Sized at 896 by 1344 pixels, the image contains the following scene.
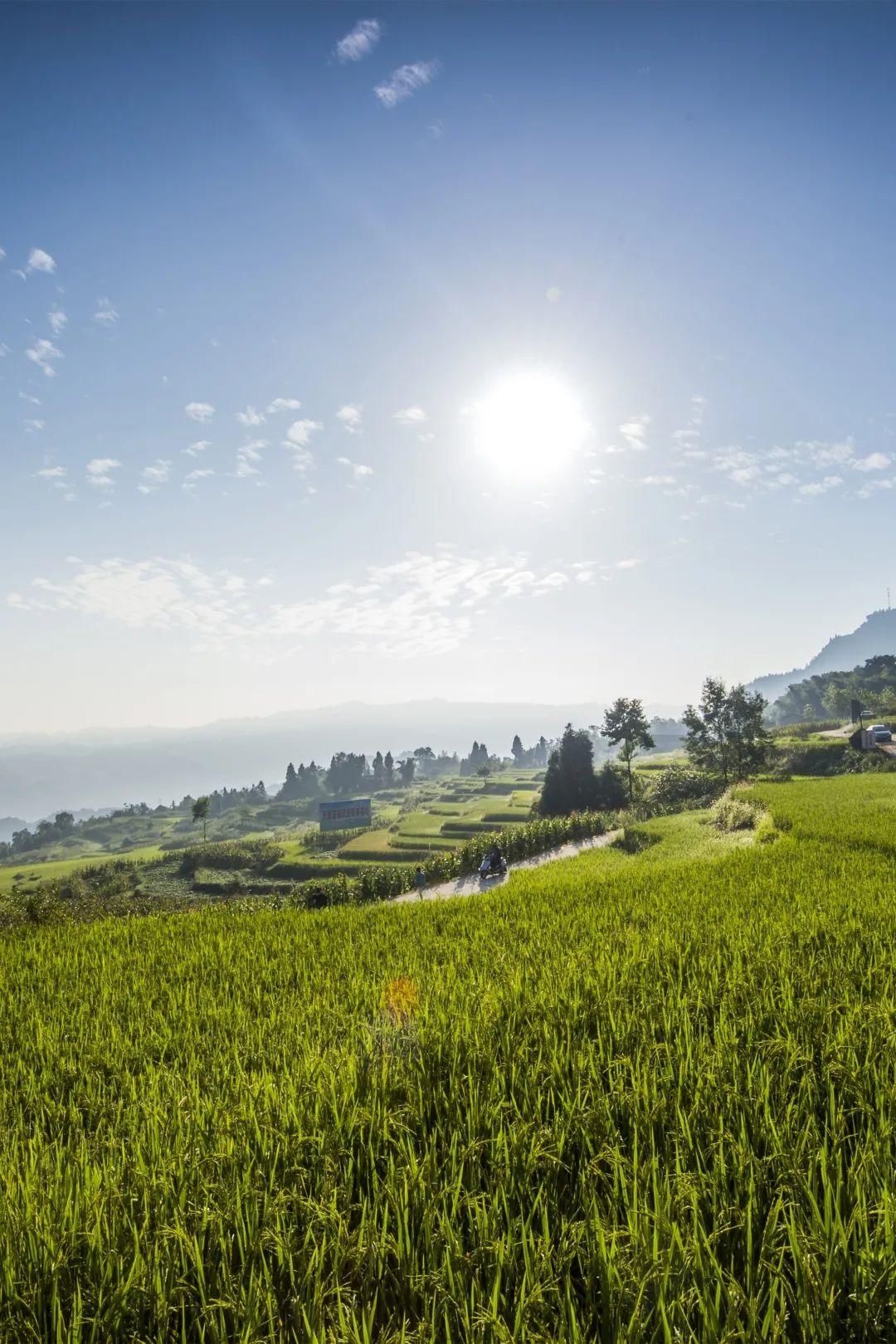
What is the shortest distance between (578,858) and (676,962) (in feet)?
63.3

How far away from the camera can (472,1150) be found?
3.24 m

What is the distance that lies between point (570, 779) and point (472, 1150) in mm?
47781

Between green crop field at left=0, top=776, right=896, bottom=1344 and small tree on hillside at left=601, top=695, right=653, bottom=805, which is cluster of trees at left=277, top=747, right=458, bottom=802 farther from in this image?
green crop field at left=0, top=776, right=896, bottom=1344

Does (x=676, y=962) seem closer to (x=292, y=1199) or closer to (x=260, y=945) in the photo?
(x=292, y=1199)

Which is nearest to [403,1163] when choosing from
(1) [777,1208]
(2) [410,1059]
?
(2) [410,1059]

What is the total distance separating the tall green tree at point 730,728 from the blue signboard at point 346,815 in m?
35.7

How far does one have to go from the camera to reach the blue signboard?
222 ft

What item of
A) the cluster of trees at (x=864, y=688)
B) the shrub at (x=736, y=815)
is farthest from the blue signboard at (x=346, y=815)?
the cluster of trees at (x=864, y=688)

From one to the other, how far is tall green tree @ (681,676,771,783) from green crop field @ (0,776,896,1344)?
4439cm

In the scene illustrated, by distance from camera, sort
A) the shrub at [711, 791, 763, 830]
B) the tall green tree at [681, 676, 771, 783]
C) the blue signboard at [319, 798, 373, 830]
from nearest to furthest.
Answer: the shrub at [711, 791, 763, 830] < the tall green tree at [681, 676, 771, 783] < the blue signboard at [319, 798, 373, 830]

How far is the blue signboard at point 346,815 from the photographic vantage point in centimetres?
6781

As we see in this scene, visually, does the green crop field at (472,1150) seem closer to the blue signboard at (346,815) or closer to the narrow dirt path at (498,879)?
the narrow dirt path at (498,879)

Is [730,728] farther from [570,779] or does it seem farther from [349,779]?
[349,779]

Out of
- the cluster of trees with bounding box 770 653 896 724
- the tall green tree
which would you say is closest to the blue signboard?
the tall green tree
